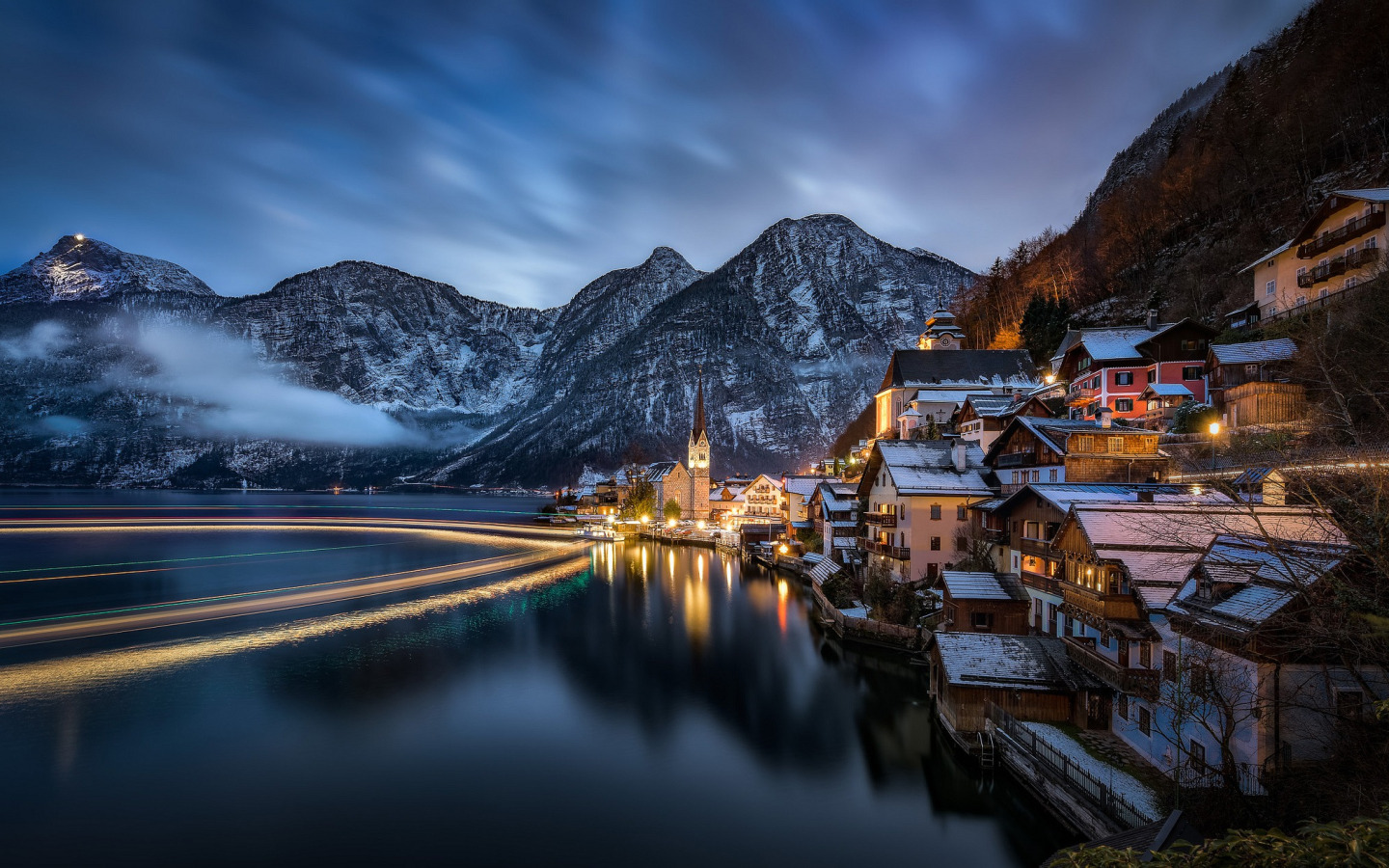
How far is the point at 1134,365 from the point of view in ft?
109

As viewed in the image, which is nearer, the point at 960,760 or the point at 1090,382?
the point at 960,760

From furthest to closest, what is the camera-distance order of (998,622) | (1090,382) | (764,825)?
(1090,382) → (998,622) → (764,825)

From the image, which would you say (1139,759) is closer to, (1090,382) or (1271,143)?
(1090,382)

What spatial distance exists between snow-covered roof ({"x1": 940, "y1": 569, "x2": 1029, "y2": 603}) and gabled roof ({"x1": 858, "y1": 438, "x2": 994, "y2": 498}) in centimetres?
598

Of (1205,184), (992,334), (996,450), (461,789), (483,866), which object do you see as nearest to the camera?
(483,866)

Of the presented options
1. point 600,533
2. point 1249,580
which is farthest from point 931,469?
point 600,533

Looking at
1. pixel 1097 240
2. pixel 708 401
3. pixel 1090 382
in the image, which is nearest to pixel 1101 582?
pixel 1090 382

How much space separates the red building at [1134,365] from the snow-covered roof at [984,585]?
16.4 m

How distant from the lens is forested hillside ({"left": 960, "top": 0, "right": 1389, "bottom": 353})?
38906mm

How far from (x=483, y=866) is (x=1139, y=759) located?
1426 centimetres

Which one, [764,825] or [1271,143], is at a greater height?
[1271,143]

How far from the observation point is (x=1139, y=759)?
1361 cm

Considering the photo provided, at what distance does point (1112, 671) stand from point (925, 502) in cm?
1405

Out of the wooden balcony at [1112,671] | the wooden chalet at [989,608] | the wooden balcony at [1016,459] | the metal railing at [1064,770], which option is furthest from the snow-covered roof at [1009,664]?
the wooden balcony at [1016,459]
